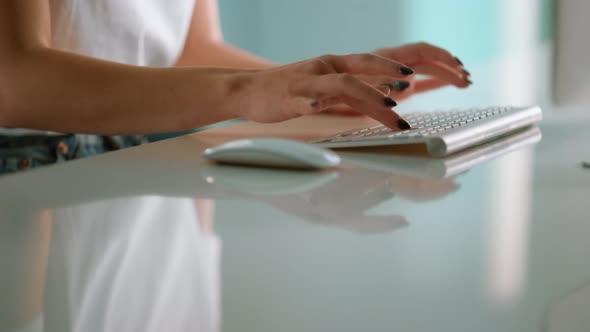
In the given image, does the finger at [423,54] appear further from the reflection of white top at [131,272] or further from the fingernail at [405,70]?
the reflection of white top at [131,272]

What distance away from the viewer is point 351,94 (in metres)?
0.73

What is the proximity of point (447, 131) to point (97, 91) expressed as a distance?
0.42 m

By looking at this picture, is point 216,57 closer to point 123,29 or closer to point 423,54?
point 123,29

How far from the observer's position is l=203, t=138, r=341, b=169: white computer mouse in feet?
2.09

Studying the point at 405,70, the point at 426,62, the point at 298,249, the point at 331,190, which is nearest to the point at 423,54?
the point at 426,62

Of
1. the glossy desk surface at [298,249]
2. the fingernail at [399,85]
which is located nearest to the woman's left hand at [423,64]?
the fingernail at [399,85]

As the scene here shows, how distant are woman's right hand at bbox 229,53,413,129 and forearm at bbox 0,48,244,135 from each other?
0.03 meters

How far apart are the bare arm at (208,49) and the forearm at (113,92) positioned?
21.5 inches

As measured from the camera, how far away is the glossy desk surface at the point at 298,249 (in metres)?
0.31

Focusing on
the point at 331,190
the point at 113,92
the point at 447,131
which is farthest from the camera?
the point at 113,92

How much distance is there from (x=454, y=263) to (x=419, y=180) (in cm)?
24

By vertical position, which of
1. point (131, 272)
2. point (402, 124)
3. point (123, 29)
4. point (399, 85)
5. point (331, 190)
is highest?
point (123, 29)

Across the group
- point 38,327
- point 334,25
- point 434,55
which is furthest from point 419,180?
point 334,25

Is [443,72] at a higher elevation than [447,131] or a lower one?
higher
